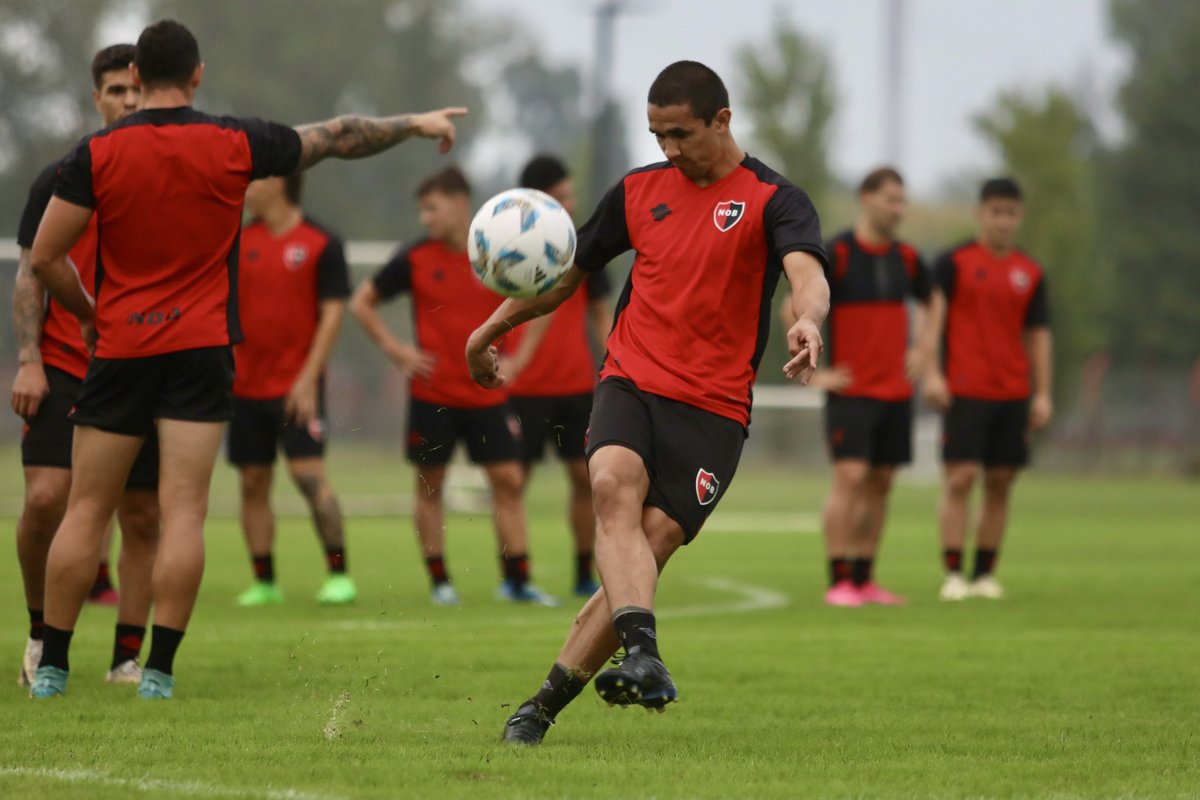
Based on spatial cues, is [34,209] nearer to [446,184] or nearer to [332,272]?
[332,272]

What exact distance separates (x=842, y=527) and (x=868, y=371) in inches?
40.8

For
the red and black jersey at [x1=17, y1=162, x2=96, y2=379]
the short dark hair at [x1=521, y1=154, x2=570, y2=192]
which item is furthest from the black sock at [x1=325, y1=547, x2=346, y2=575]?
the red and black jersey at [x1=17, y1=162, x2=96, y2=379]

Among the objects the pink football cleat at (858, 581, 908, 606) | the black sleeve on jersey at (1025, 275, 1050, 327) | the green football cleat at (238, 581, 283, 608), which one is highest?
the black sleeve on jersey at (1025, 275, 1050, 327)

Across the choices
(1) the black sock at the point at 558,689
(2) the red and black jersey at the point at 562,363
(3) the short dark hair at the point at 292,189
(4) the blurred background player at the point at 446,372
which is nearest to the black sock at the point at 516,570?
(4) the blurred background player at the point at 446,372

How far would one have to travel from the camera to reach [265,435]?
11.2 metres

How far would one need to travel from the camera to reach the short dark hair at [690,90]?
19.0 ft

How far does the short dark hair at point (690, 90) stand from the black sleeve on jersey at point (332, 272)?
5.49m

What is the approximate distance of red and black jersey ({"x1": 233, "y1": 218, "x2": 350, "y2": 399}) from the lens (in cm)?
1112

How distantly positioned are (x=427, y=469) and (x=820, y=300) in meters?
6.06

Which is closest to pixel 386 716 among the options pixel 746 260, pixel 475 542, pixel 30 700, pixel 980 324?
pixel 30 700

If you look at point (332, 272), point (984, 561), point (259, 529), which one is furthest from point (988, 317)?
point (259, 529)

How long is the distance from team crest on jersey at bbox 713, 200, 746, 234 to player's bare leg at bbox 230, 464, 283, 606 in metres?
5.82

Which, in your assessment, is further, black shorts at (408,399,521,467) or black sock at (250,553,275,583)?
black shorts at (408,399,521,467)

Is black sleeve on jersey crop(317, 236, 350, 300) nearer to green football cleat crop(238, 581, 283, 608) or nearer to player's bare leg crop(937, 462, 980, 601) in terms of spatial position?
green football cleat crop(238, 581, 283, 608)
